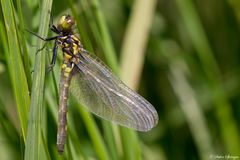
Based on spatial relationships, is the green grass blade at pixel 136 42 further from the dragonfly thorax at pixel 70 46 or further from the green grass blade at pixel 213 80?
the dragonfly thorax at pixel 70 46

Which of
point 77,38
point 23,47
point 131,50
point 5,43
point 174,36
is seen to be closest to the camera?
point 23,47

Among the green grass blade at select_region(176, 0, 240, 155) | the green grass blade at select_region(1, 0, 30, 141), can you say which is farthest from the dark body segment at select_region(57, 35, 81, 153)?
the green grass blade at select_region(176, 0, 240, 155)

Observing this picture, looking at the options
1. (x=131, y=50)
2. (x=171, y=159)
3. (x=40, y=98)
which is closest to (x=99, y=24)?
(x=40, y=98)

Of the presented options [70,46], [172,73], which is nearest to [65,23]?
[70,46]

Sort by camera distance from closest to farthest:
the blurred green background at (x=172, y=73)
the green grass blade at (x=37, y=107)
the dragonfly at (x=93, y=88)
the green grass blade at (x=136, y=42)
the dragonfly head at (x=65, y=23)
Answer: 1. the green grass blade at (x=37, y=107)
2. the dragonfly at (x=93, y=88)
3. the dragonfly head at (x=65, y=23)
4. the blurred green background at (x=172, y=73)
5. the green grass blade at (x=136, y=42)

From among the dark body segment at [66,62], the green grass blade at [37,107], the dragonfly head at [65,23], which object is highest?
the dragonfly head at [65,23]

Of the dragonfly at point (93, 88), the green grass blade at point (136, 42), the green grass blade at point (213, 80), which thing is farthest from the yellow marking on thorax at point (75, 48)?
the green grass blade at point (213, 80)

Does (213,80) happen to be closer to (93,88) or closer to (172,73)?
(172,73)

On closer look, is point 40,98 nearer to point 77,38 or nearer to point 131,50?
point 77,38
